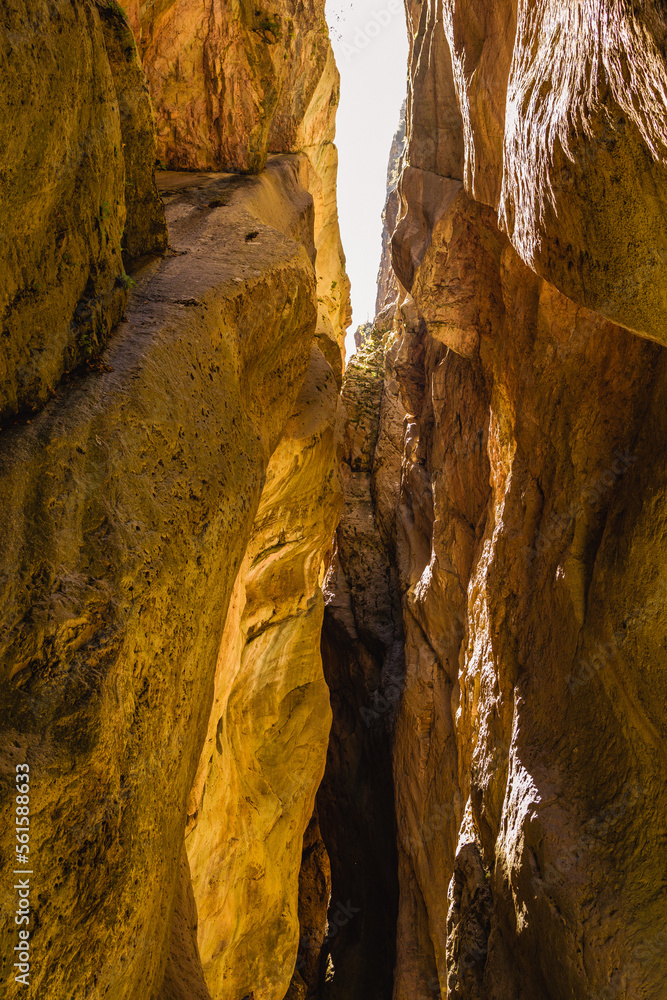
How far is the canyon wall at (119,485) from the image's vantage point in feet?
9.59

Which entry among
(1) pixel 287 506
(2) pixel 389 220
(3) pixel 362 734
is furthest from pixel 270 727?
(2) pixel 389 220

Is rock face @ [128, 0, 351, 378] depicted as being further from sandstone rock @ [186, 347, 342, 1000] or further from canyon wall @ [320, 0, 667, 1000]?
sandstone rock @ [186, 347, 342, 1000]

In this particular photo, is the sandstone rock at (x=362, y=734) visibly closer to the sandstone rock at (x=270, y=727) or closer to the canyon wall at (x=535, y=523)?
the canyon wall at (x=535, y=523)

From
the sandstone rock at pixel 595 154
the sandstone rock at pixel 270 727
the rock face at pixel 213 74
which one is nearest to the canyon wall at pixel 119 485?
the sandstone rock at pixel 270 727

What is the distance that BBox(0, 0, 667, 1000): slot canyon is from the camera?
320 cm

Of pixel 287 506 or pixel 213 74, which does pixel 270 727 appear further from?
pixel 213 74

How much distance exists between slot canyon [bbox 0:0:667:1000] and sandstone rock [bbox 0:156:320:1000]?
0.8 inches

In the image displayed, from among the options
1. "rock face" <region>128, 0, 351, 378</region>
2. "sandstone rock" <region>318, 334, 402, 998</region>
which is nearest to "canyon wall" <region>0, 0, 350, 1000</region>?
"rock face" <region>128, 0, 351, 378</region>

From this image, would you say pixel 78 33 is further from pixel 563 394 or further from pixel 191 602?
pixel 563 394

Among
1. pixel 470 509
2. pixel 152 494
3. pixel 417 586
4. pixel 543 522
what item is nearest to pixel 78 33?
pixel 152 494

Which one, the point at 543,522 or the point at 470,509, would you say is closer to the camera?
the point at 543,522

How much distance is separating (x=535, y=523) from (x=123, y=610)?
16.8ft

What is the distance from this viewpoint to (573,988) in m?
4.87

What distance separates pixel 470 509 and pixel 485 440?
3.75 ft
